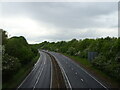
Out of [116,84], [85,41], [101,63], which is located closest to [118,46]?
[101,63]

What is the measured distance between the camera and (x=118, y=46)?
60969mm

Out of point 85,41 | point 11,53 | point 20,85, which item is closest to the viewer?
point 20,85

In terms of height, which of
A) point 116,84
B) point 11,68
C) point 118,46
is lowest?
point 116,84

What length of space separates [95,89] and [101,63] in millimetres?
23067

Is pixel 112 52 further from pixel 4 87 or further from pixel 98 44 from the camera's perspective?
pixel 4 87

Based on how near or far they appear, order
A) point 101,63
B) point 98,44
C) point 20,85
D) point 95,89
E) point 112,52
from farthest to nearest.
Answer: point 98,44 < point 112,52 < point 101,63 < point 20,85 < point 95,89

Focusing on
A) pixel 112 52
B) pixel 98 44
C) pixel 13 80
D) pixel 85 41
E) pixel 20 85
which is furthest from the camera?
pixel 85 41

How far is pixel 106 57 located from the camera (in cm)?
6322

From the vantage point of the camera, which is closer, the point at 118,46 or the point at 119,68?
the point at 119,68

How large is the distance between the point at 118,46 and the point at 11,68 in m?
32.6

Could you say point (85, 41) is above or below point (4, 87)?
above

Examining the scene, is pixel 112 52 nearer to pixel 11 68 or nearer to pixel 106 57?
pixel 106 57

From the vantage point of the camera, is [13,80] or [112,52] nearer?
[13,80]

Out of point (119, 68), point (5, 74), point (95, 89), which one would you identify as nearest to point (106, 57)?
point (119, 68)
